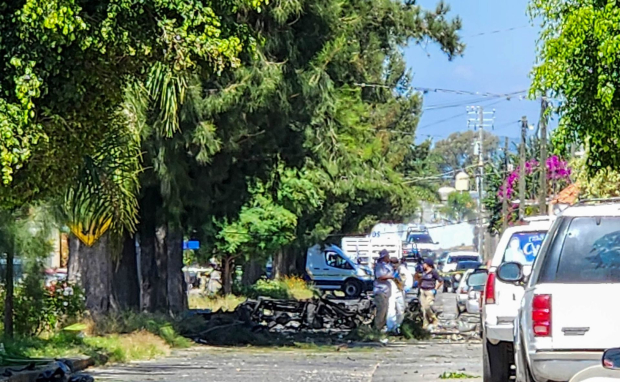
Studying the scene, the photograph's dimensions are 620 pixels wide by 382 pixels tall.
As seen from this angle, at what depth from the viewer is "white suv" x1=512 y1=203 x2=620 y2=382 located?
8453 millimetres

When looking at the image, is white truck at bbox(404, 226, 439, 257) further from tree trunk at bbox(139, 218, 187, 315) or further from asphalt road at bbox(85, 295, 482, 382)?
asphalt road at bbox(85, 295, 482, 382)

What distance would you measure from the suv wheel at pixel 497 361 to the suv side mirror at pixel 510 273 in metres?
3.25

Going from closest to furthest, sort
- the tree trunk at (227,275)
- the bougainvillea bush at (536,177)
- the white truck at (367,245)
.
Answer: the tree trunk at (227,275) < the bougainvillea bush at (536,177) < the white truck at (367,245)

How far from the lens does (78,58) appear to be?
11.1 meters

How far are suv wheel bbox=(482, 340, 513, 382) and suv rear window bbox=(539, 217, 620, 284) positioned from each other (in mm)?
4465

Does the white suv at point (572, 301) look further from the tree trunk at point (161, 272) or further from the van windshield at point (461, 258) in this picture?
the van windshield at point (461, 258)

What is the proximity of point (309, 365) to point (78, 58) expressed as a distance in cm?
992

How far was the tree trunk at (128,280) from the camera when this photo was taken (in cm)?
2634

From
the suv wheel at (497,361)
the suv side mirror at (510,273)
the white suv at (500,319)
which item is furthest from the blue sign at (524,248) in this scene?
the suv side mirror at (510,273)

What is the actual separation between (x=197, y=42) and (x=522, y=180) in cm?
3980

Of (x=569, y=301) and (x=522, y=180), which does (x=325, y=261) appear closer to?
(x=522, y=180)

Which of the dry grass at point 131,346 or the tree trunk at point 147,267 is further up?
the tree trunk at point 147,267

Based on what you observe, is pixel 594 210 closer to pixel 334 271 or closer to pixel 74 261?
pixel 74 261

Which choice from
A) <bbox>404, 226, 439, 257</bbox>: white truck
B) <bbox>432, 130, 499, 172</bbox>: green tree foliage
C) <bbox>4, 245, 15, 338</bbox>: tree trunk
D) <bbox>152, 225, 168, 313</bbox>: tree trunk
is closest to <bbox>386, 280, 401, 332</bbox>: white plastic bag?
<bbox>152, 225, 168, 313</bbox>: tree trunk
